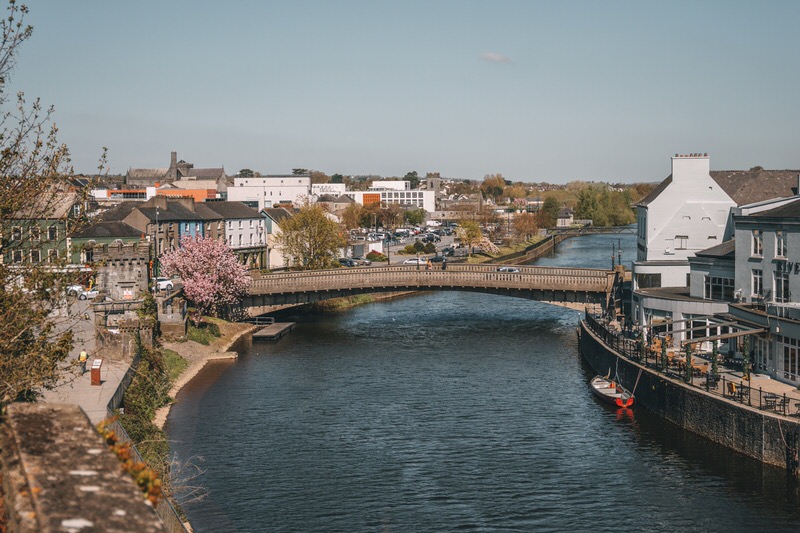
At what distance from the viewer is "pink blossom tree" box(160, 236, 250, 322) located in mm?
74000

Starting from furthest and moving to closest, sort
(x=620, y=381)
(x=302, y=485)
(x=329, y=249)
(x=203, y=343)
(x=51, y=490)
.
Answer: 1. (x=329, y=249)
2. (x=203, y=343)
3. (x=620, y=381)
4. (x=302, y=485)
5. (x=51, y=490)

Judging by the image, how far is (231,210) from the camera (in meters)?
108

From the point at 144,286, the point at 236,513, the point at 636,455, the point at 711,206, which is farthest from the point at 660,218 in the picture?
the point at 236,513

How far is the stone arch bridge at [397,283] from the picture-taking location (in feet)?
251

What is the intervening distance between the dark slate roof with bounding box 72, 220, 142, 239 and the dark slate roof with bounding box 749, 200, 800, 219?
2168 inches

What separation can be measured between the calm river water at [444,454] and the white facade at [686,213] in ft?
39.9

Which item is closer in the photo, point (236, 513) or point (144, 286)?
point (236, 513)

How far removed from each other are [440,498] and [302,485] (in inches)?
215

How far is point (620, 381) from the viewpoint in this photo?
2037 inches

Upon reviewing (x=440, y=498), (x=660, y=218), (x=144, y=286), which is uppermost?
(x=660, y=218)

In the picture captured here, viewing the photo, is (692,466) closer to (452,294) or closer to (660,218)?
(660,218)

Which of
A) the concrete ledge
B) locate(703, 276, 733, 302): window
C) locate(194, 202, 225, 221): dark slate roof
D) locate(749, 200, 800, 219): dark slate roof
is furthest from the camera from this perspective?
locate(194, 202, 225, 221): dark slate roof

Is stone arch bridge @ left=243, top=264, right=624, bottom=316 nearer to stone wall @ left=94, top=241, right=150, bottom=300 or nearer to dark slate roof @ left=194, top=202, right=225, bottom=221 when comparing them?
stone wall @ left=94, top=241, right=150, bottom=300

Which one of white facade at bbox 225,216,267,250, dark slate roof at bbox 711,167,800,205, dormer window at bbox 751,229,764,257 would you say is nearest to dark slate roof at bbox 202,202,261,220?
white facade at bbox 225,216,267,250
